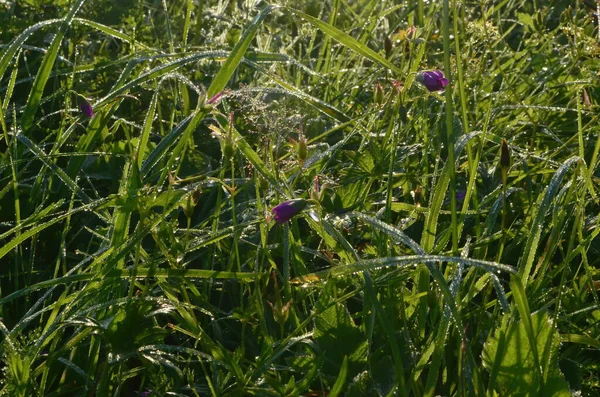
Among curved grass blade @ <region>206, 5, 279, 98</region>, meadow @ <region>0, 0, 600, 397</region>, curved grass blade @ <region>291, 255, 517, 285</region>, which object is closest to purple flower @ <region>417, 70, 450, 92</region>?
meadow @ <region>0, 0, 600, 397</region>

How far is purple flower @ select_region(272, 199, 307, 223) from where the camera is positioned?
1.10m

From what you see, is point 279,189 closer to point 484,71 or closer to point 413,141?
point 413,141

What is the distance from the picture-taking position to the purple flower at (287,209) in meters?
1.10

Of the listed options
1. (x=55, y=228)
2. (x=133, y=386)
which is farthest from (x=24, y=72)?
(x=133, y=386)

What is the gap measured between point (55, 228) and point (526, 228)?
0.80m

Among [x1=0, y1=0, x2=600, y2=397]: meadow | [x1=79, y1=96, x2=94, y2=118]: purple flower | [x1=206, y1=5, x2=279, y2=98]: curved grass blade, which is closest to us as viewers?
[x1=0, y1=0, x2=600, y2=397]: meadow

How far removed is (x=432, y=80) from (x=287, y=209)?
14.6 inches

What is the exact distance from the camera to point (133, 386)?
1328 mm

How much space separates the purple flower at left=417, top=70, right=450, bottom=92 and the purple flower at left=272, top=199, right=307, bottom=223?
13.3 inches

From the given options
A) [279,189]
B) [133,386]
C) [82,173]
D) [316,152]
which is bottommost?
[133,386]

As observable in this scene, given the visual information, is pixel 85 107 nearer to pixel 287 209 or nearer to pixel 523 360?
pixel 287 209

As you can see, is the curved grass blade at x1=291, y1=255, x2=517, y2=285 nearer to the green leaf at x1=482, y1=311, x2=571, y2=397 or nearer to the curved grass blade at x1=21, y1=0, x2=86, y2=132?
the green leaf at x1=482, y1=311, x2=571, y2=397

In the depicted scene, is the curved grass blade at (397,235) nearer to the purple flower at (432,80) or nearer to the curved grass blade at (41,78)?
the purple flower at (432,80)

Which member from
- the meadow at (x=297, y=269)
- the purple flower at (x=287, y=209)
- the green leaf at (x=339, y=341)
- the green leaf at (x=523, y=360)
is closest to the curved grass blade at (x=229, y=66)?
the meadow at (x=297, y=269)
